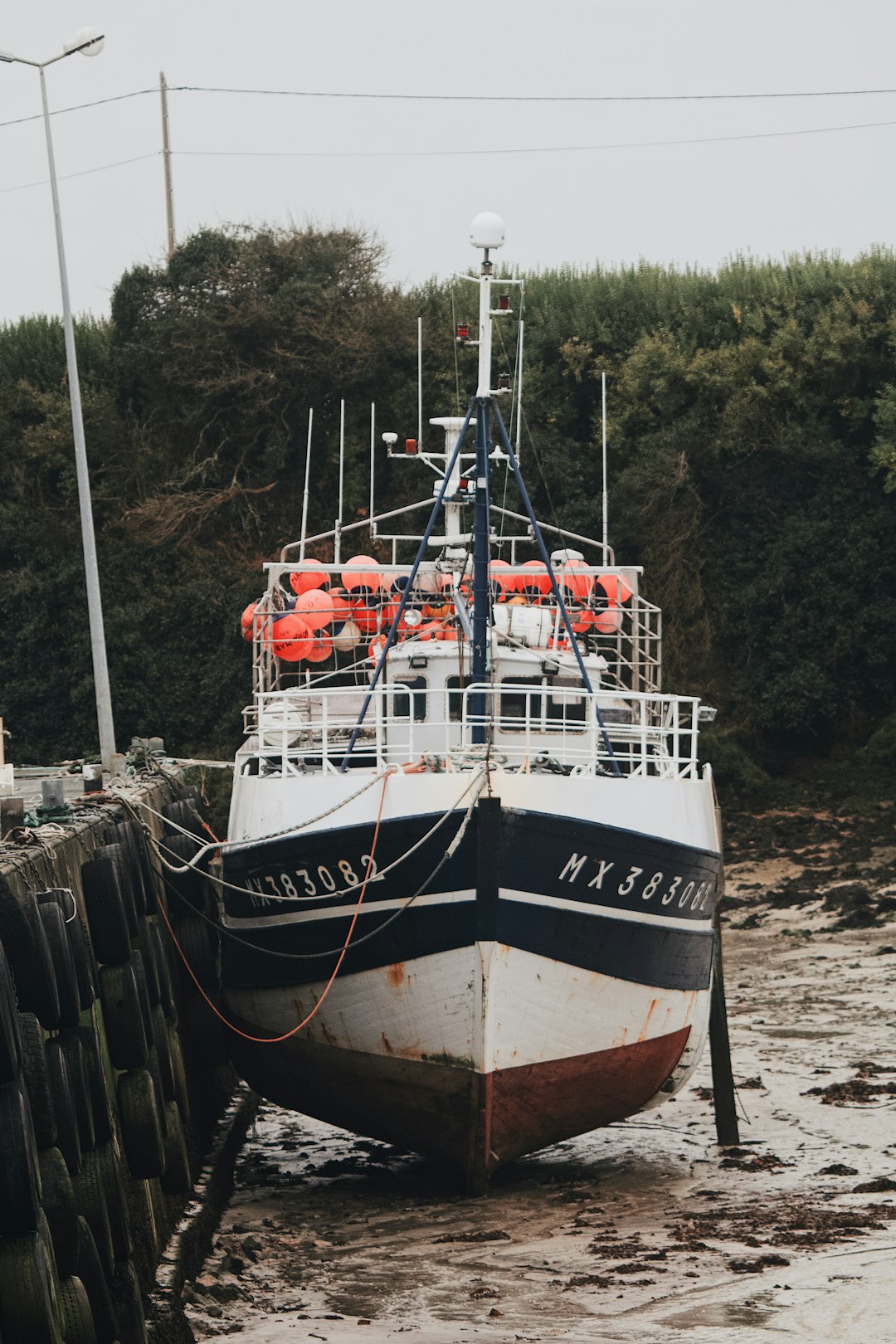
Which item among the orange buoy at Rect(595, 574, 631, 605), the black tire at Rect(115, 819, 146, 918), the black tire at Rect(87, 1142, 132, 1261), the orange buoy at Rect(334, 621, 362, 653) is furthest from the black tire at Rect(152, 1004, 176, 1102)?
the orange buoy at Rect(595, 574, 631, 605)

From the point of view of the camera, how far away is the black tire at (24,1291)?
6.86m

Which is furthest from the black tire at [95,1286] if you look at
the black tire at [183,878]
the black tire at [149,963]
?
the black tire at [183,878]

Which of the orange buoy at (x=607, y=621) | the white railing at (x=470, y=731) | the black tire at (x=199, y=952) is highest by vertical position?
the orange buoy at (x=607, y=621)

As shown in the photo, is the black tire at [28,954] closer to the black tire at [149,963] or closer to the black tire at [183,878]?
the black tire at [149,963]

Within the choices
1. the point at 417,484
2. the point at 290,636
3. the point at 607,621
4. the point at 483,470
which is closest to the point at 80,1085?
the point at 483,470

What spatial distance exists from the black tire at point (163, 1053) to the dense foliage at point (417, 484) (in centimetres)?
2084

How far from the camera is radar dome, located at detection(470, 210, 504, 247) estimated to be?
1400 centimetres

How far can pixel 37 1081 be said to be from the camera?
24.6ft

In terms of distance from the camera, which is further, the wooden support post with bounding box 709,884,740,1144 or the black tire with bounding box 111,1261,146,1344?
the wooden support post with bounding box 709,884,740,1144

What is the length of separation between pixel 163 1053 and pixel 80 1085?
340 cm

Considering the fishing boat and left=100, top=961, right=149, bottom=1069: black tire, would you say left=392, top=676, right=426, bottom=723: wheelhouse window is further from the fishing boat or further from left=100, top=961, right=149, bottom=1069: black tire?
left=100, top=961, right=149, bottom=1069: black tire

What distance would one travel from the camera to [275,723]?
1516cm

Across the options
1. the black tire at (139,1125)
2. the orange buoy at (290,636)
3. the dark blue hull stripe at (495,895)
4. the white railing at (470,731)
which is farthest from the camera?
the orange buoy at (290,636)

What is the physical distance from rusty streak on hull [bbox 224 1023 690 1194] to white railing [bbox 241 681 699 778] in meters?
2.20
